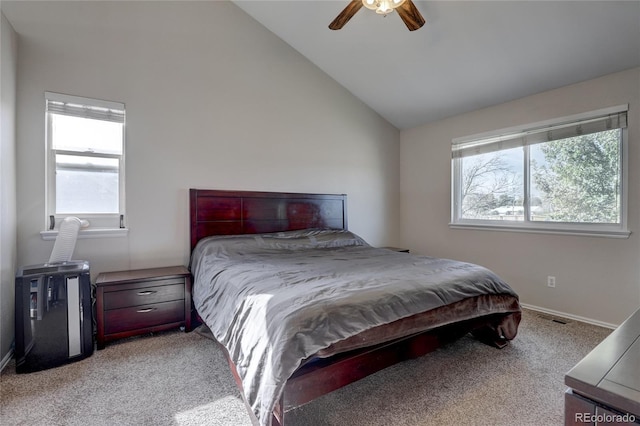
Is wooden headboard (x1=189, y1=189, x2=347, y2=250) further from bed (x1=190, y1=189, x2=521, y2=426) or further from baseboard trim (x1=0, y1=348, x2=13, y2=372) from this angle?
baseboard trim (x1=0, y1=348, x2=13, y2=372)

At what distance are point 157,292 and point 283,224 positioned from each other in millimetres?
1587

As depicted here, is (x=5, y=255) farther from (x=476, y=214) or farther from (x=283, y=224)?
(x=476, y=214)

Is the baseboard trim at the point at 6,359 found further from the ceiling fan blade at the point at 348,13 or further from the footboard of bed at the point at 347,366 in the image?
the ceiling fan blade at the point at 348,13

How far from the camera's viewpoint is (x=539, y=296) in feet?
11.1

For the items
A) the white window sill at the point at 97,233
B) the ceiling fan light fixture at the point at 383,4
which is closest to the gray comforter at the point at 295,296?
the white window sill at the point at 97,233

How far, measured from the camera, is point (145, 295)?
2.60 metres

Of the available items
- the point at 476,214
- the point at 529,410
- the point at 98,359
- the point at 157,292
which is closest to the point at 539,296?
the point at 476,214

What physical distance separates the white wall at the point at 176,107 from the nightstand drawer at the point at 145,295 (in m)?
0.46

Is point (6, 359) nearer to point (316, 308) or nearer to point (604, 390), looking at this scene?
point (316, 308)

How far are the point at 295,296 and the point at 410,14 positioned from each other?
222 centimetres

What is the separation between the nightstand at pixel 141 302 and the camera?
96.3 inches

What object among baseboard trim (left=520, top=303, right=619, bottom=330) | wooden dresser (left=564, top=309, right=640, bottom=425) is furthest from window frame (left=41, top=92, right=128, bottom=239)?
baseboard trim (left=520, top=303, right=619, bottom=330)

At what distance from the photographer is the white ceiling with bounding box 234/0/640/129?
2521mm

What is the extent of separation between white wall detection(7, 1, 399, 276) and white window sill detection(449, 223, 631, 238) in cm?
173
